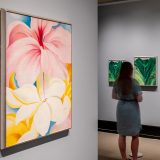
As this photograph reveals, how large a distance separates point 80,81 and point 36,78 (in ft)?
1.67

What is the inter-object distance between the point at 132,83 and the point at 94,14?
1.12m


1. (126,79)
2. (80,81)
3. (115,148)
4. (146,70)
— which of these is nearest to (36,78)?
(80,81)

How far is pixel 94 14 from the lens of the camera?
218 centimetres

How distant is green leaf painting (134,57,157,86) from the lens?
14.6 feet

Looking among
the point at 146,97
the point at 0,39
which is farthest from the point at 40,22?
the point at 146,97

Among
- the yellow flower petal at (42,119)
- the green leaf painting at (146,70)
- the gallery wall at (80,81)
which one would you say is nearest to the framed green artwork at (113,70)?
the green leaf painting at (146,70)

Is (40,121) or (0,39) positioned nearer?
(0,39)

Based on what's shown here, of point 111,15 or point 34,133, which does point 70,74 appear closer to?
point 34,133

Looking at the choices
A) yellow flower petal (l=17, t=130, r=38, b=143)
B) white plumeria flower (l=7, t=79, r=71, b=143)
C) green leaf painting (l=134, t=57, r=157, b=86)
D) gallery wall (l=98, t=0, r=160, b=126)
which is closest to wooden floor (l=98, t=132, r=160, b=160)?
gallery wall (l=98, t=0, r=160, b=126)

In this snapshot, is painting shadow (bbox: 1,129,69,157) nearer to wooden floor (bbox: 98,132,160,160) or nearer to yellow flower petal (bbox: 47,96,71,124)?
yellow flower petal (bbox: 47,96,71,124)

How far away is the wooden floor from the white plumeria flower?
75.2 inches

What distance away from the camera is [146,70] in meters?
4.52

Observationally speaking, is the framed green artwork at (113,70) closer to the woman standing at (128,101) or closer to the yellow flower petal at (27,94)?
the woman standing at (128,101)

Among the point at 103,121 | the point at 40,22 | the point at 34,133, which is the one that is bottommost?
the point at 103,121
